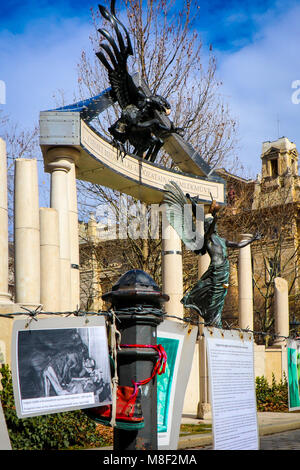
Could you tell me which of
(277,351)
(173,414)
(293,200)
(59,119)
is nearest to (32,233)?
(59,119)

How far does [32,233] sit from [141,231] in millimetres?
11470

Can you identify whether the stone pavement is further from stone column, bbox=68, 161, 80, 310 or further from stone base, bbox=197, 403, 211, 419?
stone column, bbox=68, 161, 80, 310

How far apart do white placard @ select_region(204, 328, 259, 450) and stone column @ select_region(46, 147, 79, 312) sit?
8531 mm

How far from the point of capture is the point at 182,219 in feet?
46.7

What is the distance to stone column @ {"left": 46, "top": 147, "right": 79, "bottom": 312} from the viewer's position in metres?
13.0

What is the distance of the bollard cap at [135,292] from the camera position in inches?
142

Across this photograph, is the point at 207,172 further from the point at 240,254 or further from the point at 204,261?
the point at 240,254

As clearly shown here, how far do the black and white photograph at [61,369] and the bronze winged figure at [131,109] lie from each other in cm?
1213

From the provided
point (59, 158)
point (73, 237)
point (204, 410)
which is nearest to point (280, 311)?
point (204, 410)

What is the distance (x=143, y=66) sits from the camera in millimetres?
22375

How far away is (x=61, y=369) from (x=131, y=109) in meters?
13.3

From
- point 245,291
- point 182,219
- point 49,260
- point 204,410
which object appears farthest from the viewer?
point 245,291

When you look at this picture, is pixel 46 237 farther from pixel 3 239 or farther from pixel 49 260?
pixel 3 239

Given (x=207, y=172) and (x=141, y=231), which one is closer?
(x=207, y=172)
